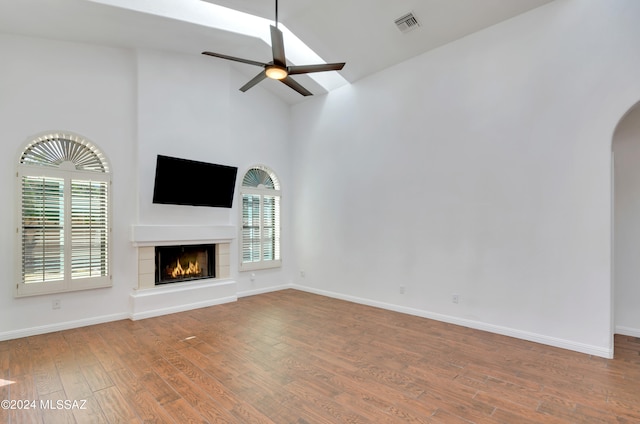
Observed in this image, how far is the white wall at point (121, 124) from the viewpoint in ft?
13.6

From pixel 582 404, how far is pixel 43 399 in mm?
4359

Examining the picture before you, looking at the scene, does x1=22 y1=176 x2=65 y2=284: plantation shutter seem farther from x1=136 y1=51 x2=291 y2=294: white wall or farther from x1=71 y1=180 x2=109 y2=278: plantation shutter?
x1=136 y1=51 x2=291 y2=294: white wall

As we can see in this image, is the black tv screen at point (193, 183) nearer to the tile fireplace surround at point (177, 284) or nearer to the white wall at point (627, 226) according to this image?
the tile fireplace surround at point (177, 284)

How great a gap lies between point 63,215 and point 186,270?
77.1 inches

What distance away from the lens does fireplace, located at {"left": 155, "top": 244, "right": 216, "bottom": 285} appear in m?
5.37

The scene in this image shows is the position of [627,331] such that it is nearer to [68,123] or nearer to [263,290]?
[263,290]

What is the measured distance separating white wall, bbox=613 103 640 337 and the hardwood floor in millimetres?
403

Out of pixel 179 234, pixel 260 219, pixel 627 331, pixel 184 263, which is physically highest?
pixel 260 219


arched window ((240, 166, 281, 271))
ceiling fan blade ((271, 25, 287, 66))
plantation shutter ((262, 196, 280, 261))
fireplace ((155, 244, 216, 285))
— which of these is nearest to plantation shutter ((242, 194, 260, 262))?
arched window ((240, 166, 281, 271))

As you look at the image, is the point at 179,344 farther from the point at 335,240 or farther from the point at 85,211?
the point at 335,240

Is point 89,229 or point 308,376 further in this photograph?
point 89,229

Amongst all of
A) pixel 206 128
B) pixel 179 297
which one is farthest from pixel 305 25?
pixel 179 297

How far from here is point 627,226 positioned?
4.09 meters

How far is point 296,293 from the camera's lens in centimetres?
657
